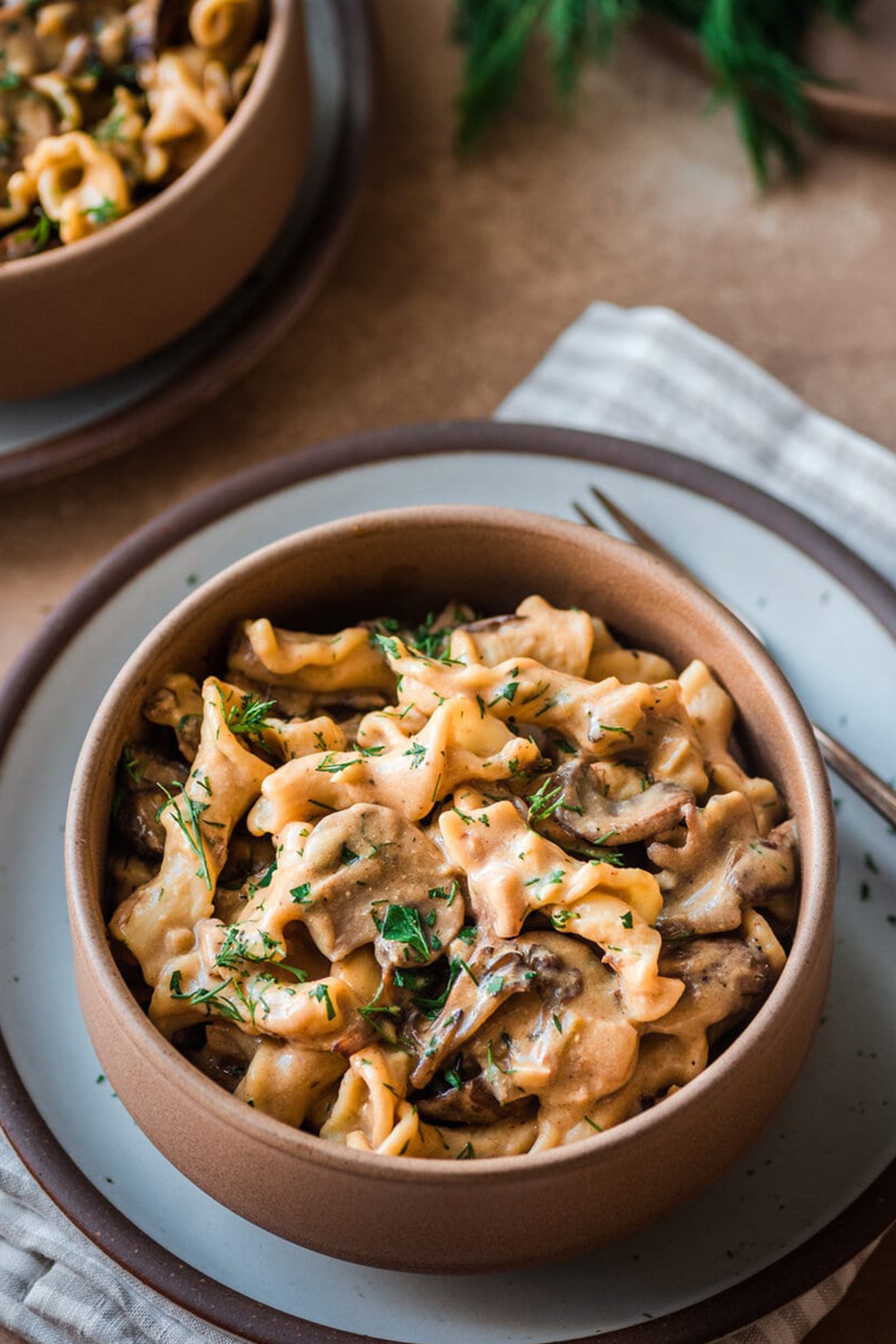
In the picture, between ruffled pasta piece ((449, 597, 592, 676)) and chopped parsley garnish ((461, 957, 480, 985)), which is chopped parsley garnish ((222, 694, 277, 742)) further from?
chopped parsley garnish ((461, 957, 480, 985))

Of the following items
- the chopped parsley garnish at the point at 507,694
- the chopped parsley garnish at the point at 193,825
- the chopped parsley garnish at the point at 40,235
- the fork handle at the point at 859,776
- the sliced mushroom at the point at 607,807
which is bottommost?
the fork handle at the point at 859,776

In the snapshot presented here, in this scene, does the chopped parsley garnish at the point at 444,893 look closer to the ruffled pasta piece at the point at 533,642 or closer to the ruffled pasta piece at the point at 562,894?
the ruffled pasta piece at the point at 562,894

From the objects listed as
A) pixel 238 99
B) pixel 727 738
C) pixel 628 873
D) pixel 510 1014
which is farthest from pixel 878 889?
pixel 238 99

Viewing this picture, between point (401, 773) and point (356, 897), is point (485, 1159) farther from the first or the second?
point (401, 773)

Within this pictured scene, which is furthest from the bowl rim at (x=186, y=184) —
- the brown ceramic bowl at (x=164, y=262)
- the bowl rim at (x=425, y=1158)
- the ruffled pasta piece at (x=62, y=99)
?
the bowl rim at (x=425, y=1158)

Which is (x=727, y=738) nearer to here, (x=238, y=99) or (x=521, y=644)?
(x=521, y=644)

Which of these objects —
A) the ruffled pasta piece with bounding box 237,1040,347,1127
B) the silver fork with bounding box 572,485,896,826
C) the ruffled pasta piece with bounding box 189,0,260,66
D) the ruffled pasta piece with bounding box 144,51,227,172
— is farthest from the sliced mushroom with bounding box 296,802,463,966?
the ruffled pasta piece with bounding box 189,0,260,66
